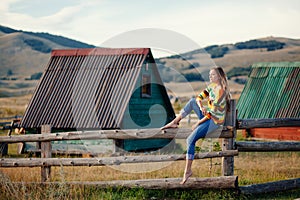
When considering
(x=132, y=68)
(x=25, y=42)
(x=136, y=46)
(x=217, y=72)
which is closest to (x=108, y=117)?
(x=132, y=68)

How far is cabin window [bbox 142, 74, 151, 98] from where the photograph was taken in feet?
64.5

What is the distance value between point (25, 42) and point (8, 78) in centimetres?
4890

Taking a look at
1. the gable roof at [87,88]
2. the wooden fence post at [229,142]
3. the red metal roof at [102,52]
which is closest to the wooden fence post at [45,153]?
the wooden fence post at [229,142]

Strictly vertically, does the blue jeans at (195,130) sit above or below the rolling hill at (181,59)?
below

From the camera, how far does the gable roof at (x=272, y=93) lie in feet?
78.3

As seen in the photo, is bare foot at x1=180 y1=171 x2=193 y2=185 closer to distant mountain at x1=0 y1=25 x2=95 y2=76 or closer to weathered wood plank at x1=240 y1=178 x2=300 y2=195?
weathered wood plank at x1=240 y1=178 x2=300 y2=195

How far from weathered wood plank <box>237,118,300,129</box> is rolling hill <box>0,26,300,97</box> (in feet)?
354

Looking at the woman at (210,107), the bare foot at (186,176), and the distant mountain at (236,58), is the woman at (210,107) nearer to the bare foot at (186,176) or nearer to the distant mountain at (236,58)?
the bare foot at (186,176)

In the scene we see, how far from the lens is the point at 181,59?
509ft

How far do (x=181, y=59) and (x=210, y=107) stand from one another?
147362 mm

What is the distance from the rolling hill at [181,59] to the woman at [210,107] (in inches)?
4292

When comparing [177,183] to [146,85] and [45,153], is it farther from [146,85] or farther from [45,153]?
[146,85]

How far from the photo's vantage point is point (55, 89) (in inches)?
784

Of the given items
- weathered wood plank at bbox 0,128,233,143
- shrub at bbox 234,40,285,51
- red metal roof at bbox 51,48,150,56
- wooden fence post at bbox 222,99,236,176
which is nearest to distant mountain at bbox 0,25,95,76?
shrub at bbox 234,40,285,51
